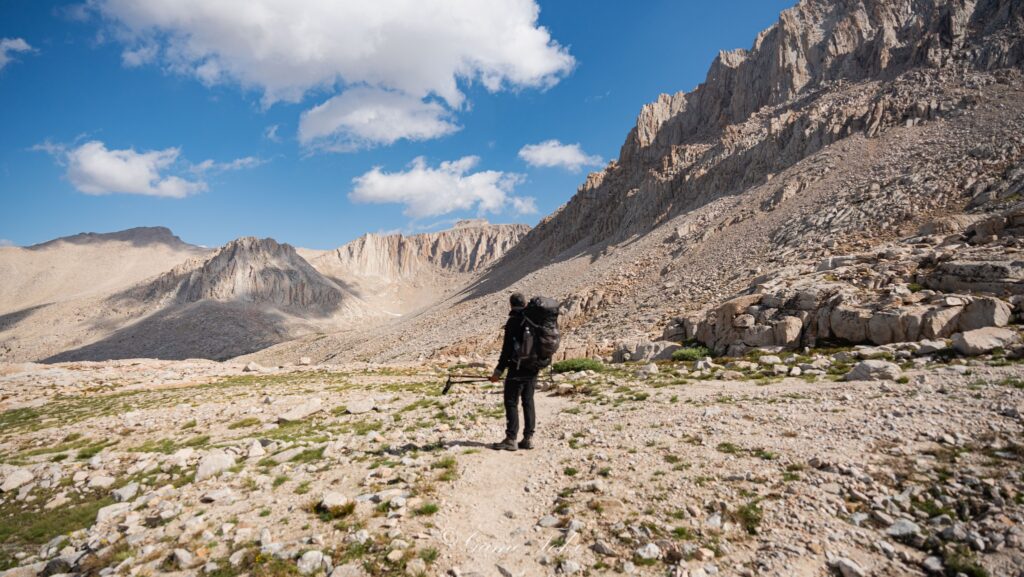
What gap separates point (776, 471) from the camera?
5.82 metres

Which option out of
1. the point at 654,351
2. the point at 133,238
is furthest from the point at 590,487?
the point at 133,238

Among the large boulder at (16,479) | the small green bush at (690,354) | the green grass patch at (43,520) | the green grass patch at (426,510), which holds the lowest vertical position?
the green grass patch at (43,520)

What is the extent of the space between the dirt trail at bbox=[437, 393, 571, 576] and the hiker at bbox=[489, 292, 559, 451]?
479 millimetres

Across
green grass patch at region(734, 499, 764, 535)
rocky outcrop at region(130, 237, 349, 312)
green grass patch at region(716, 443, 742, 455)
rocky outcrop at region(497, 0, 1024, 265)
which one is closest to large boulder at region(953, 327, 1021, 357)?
green grass patch at region(716, 443, 742, 455)

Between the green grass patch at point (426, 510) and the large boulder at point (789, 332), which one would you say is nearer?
the green grass patch at point (426, 510)

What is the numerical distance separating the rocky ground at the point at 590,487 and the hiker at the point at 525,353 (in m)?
0.53

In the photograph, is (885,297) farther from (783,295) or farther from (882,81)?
(882,81)

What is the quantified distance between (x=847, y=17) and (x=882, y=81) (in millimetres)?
26063

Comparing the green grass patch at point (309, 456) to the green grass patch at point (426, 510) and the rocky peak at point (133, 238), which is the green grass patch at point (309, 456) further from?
the rocky peak at point (133, 238)

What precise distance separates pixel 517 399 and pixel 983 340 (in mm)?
11983

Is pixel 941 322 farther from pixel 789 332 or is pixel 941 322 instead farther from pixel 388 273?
pixel 388 273

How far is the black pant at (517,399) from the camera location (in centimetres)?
798

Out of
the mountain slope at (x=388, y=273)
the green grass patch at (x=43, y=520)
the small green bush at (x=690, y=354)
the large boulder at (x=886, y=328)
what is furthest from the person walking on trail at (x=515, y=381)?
the mountain slope at (x=388, y=273)

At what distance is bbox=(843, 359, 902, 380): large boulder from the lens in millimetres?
9945
